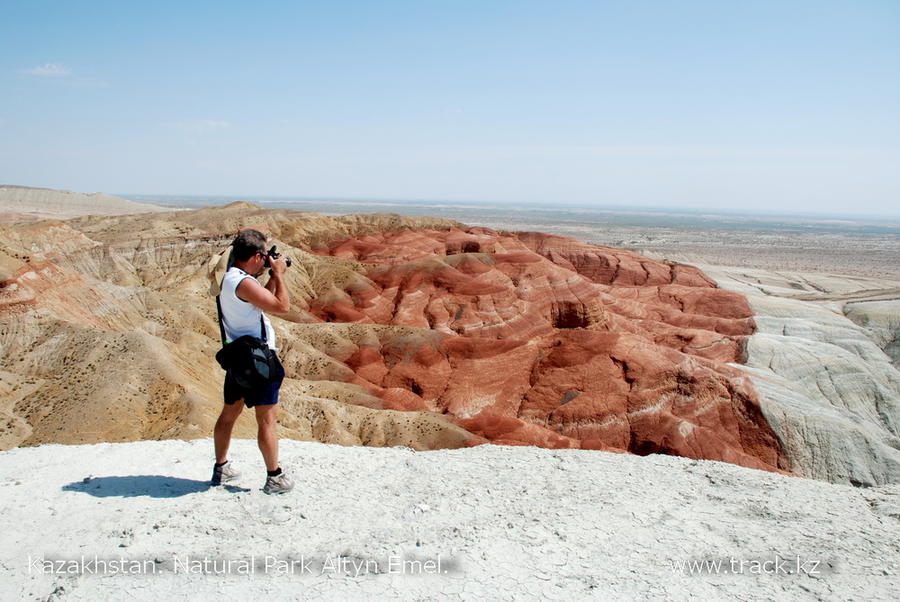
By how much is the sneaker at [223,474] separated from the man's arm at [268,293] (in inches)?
79.5

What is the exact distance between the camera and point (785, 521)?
598cm

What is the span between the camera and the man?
5266 millimetres

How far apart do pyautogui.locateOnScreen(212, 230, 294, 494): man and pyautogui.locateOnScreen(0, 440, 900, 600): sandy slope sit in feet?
1.68

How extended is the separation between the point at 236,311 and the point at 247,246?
695mm

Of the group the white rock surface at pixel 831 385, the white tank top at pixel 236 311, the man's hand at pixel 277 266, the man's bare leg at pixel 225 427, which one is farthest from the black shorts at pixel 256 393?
the white rock surface at pixel 831 385

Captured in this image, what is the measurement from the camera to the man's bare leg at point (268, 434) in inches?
219

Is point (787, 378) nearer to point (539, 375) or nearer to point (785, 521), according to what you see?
point (539, 375)

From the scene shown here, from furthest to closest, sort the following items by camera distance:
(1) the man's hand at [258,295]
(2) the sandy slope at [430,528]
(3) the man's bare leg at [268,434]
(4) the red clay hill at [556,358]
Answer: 1. (4) the red clay hill at [556,358]
2. (3) the man's bare leg at [268,434]
3. (1) the man's hand at [258,295]
4. (2) the sandy slope at [430,528]

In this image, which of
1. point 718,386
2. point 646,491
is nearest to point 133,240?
point 718,386

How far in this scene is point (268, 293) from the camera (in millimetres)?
5285

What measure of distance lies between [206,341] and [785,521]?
23181 mm

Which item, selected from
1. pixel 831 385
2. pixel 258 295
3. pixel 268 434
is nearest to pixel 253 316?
pixel 258 295

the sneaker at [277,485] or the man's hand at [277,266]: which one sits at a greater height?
the man's hand at [277,266]

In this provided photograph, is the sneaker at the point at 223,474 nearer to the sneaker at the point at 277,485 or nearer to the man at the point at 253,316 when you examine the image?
the man at the point at 253,316
